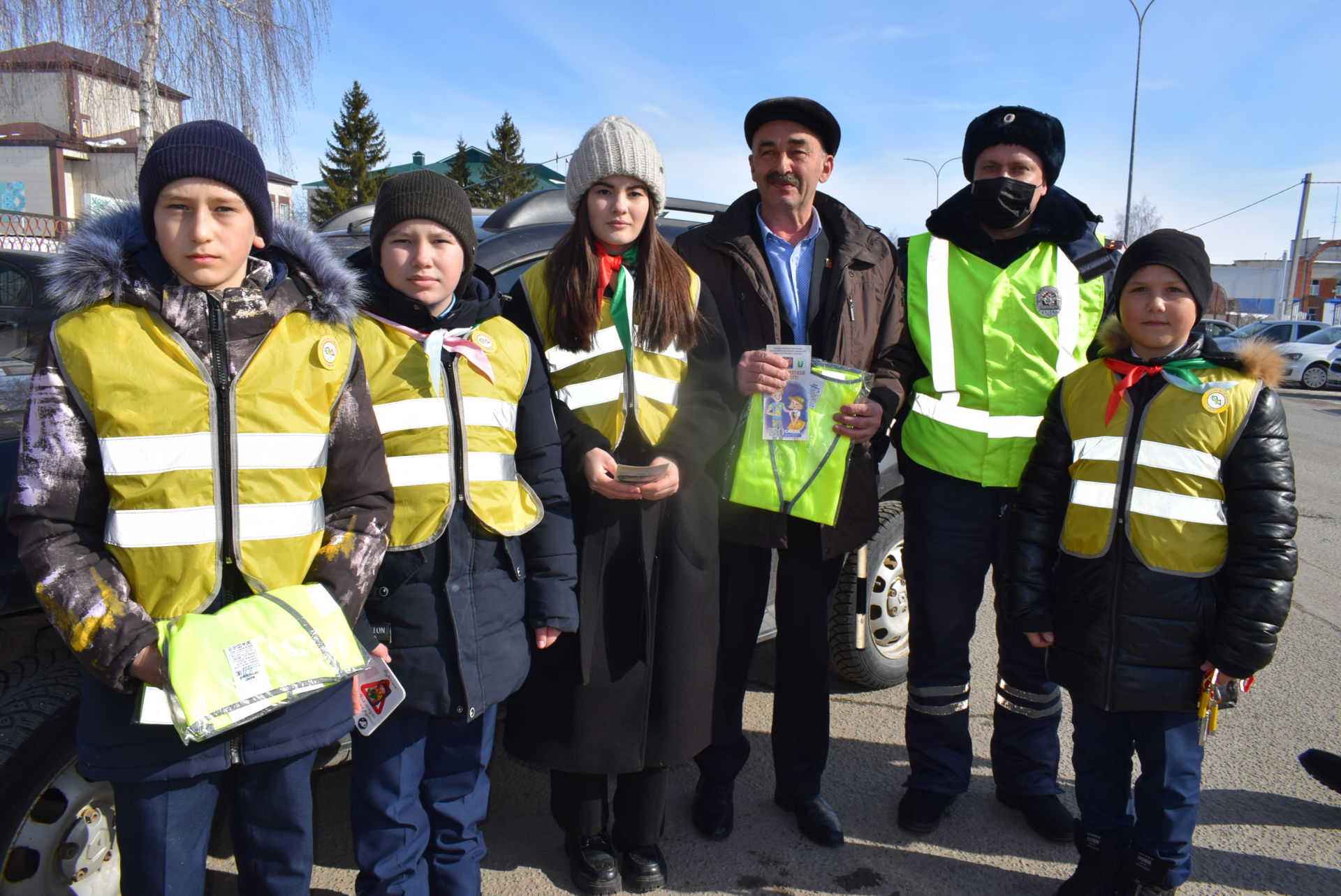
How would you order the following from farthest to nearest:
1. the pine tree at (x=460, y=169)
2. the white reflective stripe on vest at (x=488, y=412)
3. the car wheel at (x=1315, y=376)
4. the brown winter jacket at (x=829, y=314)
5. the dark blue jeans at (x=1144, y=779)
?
the pine tree at (x=460, y=169), the car wheel at (x=1315, y=376), the brown winter jacket at (x=829, y=314), the dark blue jeans at (x=1144, y=779), the white reflective stripe on vest at (x=488, y=412)

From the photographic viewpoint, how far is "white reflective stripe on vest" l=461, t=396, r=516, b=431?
2.09 m

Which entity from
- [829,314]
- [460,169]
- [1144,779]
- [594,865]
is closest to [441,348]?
[829,314]

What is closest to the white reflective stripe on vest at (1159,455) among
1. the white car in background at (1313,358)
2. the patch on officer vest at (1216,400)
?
the patch on officer vest at (1216,400)

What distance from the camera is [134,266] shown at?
1688 mm

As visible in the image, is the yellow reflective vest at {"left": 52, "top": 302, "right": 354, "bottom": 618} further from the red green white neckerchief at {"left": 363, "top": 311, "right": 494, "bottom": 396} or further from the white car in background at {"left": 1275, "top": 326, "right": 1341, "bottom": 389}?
the white car in background at {"left": 1275, "top": 326, "right": 1341, "bottom": 389}

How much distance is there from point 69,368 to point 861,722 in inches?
121

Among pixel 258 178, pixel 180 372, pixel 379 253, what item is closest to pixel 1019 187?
pixel 379 253

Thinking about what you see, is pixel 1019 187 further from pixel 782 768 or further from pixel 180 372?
pixel 180 372

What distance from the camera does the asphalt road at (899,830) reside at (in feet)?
8.45

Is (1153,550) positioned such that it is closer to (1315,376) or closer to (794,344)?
(794,344)

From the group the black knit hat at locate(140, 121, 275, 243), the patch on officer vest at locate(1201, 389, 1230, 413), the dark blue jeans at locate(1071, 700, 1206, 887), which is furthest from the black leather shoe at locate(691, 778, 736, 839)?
the black knit hat at locate(140, 121, 275, 243)

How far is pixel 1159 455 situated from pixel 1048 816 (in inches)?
50.3

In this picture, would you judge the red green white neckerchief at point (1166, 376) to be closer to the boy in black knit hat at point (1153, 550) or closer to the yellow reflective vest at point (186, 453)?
the boy in black knit hat at point (1153, 550)

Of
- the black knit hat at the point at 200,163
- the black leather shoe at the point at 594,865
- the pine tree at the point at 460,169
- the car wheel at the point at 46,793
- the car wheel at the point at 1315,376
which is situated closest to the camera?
the black knit hat at the point at 200,163
